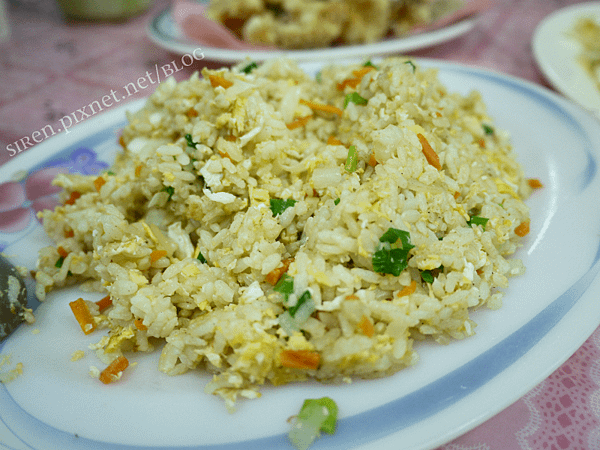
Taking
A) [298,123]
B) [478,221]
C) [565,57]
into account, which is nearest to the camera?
[478,221]

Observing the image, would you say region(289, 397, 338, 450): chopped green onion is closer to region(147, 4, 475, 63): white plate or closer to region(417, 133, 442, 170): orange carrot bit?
region(417, 133, 442, 170): orange carrot bit

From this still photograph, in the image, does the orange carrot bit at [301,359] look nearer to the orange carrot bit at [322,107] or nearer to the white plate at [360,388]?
the white plate at [360,388]

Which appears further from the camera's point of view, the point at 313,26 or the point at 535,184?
the point at 313,26

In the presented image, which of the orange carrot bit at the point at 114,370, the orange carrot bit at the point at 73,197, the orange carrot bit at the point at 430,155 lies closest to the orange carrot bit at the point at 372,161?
the orange carrot bit at the point at 430,155

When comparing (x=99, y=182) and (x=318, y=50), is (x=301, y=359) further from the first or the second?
(x=318, y=50)

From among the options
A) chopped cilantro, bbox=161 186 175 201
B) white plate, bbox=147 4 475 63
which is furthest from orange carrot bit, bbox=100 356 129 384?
white plate, bbox=147 4 475 63

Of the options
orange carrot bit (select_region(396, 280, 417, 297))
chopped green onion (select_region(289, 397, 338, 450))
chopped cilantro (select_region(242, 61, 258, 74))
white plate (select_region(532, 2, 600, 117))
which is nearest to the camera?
chopped green onion (select_region(289, 397, 338, 450))

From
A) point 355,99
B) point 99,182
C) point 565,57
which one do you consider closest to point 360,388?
point 355,99
